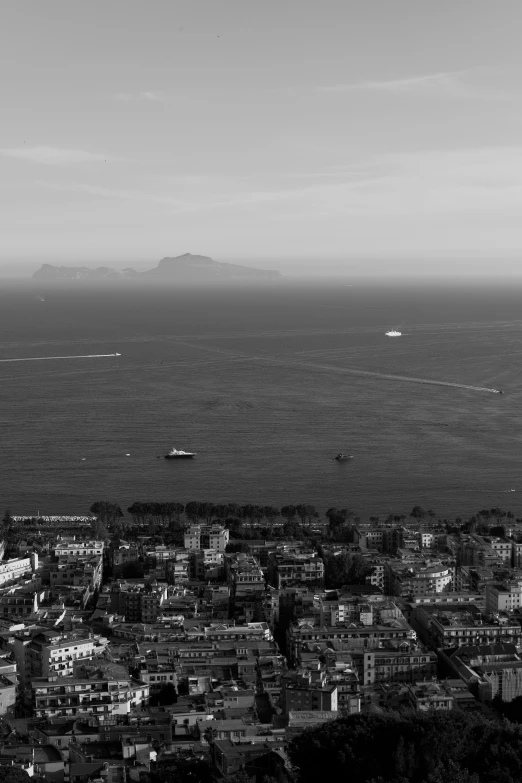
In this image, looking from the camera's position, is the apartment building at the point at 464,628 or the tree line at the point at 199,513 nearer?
the apartment building at the point at 464,628

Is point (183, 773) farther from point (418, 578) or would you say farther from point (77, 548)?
point (77, 548)

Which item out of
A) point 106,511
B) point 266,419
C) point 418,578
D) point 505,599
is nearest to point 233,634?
point 418,578

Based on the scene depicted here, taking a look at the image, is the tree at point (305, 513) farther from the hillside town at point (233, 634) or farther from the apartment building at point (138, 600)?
the apartment building at point (138, 600)

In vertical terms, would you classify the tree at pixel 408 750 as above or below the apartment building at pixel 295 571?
above

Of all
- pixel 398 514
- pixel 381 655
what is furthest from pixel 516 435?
pixel 381 655

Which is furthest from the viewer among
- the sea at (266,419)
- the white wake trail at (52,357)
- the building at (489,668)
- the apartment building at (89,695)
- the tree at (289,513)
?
the white wake trail at (52,357)

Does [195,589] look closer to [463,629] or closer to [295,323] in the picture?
[463,629]

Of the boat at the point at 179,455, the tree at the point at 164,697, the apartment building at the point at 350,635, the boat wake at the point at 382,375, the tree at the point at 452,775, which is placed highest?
the boat wake at the point at 382,375

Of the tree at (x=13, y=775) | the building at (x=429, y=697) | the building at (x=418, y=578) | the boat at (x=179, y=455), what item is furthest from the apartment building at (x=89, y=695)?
the boat at (x=179, y=455)
